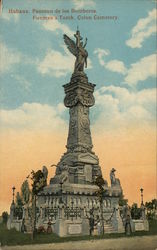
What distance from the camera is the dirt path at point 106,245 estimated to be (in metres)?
19.3

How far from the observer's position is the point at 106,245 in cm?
2042

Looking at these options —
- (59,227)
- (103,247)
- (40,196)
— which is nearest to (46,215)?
(40,196)

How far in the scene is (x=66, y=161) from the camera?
31.8 m

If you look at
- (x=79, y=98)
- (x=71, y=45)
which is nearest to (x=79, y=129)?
(x=79, y=98)

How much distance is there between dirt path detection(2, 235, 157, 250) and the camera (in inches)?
760

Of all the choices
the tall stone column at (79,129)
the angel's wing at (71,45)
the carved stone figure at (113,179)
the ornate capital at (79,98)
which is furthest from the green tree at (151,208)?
the angel's wing at (71,45)

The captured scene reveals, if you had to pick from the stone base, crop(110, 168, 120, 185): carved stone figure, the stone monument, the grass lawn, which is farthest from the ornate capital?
the grass lawn

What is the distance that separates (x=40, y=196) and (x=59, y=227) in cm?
778

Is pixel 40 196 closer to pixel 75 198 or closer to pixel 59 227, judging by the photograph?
pixel 75 198

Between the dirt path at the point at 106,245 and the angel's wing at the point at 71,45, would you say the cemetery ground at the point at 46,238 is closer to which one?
the dirt path at the point at 106,245

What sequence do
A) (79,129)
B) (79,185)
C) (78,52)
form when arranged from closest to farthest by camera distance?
(79,185) < (79,129) < (78,52)

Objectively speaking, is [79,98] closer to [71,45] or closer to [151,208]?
[71,45]

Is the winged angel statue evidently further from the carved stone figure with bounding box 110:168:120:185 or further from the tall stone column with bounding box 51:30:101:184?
the carved stone figure with bounding box 110:168:120:185

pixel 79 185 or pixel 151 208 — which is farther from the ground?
pixel 79 185
